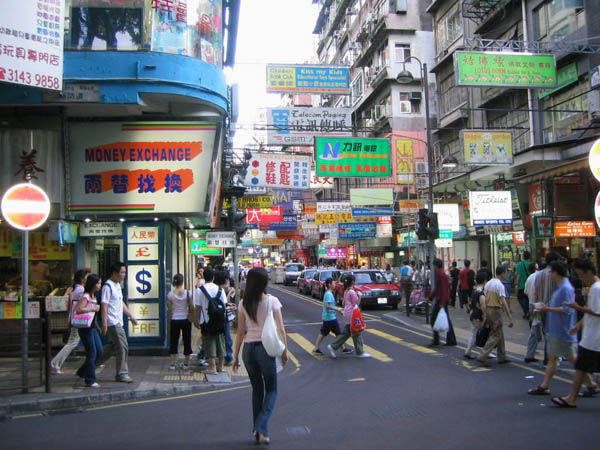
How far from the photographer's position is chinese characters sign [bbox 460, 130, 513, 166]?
1781cm

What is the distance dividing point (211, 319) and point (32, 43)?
209 inches

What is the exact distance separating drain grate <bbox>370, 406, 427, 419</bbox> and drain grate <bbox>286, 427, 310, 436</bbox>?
101 cm

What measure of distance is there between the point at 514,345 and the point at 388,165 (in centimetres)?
692

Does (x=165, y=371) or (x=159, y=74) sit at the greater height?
(x=159, y=74)

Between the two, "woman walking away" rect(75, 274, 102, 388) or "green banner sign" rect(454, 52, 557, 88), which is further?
"green banner sign" rect(454, 52, 557, 88)

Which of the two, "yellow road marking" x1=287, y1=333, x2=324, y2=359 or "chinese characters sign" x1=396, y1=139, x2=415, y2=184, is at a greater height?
"chinese characters sign" x1=396, y1=139, x2=415, y2=184

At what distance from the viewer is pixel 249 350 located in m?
5.93

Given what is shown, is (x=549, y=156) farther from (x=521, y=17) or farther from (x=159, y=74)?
(x=159, y=74)

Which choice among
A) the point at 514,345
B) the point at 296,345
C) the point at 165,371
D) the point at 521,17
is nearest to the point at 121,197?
the point at 165,371

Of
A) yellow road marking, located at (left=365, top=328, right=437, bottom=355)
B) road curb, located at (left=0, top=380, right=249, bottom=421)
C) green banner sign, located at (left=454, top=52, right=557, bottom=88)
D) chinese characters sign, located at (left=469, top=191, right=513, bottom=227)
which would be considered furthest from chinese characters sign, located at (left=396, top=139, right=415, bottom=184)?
road curb, located at (left=0, top=380, right=249, bottom=421)

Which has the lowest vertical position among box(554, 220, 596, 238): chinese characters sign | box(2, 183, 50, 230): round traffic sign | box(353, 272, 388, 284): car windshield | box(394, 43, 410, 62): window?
box(353, 272, 388, 284): car windshield

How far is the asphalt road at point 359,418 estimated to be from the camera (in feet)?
19.5

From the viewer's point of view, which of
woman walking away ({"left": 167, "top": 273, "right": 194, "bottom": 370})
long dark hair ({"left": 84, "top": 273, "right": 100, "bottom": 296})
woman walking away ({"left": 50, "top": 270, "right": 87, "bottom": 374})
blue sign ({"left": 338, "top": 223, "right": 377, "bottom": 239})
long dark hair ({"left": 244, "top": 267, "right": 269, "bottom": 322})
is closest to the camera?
long dark hair ({"left": 244, "top": 267, "right": 269, "bottom": 322})

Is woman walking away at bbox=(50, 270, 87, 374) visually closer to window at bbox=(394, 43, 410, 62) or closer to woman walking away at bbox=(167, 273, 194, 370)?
woman walking away at bbox=(167, 273, 194, 370)
